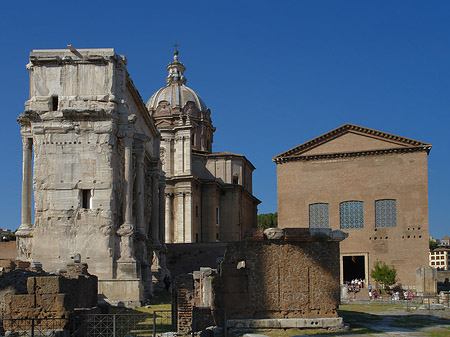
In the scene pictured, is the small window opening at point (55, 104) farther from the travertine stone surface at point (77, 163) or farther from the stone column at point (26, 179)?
the stone column at point (26, 179)

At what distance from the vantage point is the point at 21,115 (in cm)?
2545

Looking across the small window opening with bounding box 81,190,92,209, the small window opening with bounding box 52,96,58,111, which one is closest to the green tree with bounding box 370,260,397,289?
the small window opening with bounding box 81,190,92,209

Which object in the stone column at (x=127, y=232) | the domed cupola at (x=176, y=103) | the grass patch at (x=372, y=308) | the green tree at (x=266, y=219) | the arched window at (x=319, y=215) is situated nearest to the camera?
the grass patch at (x=372, y=308)

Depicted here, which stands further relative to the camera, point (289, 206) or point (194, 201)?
point (194, 201)

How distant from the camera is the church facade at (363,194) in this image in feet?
125

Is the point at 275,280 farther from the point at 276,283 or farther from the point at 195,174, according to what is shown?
the point at 195,174

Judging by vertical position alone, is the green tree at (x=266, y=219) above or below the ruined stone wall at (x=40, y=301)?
above

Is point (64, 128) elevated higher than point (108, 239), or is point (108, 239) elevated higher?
point (64, 128)

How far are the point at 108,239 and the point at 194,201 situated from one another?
22.1 meters

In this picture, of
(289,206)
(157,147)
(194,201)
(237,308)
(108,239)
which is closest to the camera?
(237,308)

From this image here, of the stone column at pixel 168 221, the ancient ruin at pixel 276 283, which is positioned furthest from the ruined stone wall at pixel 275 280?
the stone column at pixel 168 221

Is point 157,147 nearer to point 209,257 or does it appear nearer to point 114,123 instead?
point 209,257

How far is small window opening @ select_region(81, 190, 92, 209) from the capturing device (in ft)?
83.0

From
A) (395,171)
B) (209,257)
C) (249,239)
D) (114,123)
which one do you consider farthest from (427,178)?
(249,239)
